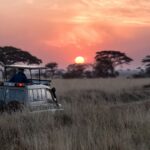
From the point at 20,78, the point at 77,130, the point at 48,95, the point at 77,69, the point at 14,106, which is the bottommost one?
the point at 77,130

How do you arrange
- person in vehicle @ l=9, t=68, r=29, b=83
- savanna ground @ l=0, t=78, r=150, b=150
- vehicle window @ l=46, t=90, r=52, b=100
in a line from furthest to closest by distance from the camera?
person in vehicle @ l=9, t=68, r=29, b=83
vehicle window @ l=46, t=90, r=52, b=100
savanna ground @ l=0, t=78, r=150, b=150

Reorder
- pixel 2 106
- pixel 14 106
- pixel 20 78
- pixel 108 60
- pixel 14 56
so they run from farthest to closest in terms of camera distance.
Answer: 1. pixel 108 60
2. pixel 14 56
3. pixel 20 78
4. pixel 2 106
5. pixel 14 106

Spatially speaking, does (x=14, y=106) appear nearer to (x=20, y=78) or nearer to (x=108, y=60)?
(x=20, y=78)

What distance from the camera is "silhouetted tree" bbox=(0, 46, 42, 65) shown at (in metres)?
53.7

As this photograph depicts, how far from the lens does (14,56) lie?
5516 cm

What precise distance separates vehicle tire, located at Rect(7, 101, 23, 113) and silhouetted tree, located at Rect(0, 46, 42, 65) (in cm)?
3814

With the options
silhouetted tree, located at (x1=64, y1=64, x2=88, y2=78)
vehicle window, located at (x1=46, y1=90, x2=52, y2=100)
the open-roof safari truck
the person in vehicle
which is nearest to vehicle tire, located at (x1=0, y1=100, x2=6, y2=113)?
the open-roof safari truck

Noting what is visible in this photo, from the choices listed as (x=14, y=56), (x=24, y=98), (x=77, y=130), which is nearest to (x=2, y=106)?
(x=24, y=98)

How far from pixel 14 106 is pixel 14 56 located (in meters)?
41.2

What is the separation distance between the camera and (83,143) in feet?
31.5

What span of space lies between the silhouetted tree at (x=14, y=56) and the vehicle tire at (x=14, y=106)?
1502 inches

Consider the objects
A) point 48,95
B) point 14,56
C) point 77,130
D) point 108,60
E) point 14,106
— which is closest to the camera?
point 77,130

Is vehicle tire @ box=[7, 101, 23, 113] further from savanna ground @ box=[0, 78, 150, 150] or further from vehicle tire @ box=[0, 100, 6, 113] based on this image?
savanna ground @ box=[0, 78, 150, 150]

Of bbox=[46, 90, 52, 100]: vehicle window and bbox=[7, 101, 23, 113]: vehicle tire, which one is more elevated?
bbox=[46, 90, 52, 100]: vehicle window
